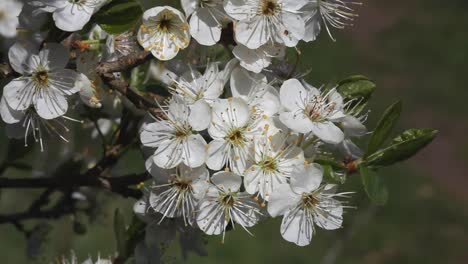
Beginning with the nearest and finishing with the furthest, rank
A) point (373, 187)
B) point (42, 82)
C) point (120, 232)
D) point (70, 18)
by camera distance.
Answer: point (70, 18)
point (42, 82)
point (373, 187)
point (120, 232)

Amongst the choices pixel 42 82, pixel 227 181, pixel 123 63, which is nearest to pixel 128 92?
pixel 123 63

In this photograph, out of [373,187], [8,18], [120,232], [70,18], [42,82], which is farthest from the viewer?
[8,18]

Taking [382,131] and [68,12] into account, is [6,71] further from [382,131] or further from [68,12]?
[382,131]

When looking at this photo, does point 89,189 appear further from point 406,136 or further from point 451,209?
point 451,209

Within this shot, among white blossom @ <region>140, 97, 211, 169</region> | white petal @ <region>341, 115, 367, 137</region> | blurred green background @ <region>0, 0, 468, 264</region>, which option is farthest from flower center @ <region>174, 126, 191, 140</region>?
blurred green background @ <region>0, 0, 468, 264</region>

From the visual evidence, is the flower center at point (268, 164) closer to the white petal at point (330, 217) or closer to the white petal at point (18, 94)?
the white petal at point (330, 217)

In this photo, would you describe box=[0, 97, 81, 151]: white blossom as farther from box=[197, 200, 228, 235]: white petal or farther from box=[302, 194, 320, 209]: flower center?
box=[302, 194, 320, 209]: flower center
